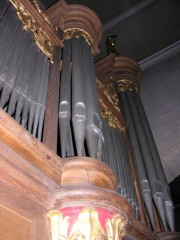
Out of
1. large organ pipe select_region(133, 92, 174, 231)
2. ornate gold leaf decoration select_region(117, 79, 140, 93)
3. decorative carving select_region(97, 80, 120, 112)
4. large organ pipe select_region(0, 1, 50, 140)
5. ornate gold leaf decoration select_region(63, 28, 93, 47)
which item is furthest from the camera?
ornate gold leaf decoration select_region(117, 79, 140, 93)

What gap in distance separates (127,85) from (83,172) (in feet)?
10.2

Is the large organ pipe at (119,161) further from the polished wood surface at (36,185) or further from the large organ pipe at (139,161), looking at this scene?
the polished wood surface at (36,185)

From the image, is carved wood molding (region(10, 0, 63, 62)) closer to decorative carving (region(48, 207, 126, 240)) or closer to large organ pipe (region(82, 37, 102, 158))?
large organ pipe (region(82, 37, 102, 158))

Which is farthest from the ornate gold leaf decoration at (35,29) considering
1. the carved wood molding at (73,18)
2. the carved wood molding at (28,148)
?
the carved wood molding at (28,148)

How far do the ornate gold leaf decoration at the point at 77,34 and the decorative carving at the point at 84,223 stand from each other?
7.82 feet

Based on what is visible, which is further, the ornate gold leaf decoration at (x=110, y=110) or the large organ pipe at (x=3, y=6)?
the ornate gold leaf decoration at (x=110, y=110)

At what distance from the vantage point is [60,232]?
4.77 feet

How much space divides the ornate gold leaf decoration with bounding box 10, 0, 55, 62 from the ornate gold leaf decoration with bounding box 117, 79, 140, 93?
1.78 m

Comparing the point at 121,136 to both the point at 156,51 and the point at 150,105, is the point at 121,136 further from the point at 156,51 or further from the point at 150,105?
the point at 156,51

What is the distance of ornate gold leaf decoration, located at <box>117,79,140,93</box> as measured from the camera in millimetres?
4574

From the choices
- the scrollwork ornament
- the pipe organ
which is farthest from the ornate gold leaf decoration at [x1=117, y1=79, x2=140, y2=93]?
the scrollwork ornament

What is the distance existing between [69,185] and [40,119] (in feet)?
2.00

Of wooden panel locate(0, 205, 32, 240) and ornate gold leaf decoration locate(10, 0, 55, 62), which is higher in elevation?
ornate gold leaf decoration locate(10, 0, 55, 62)

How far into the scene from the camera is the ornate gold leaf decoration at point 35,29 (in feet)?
9.55
